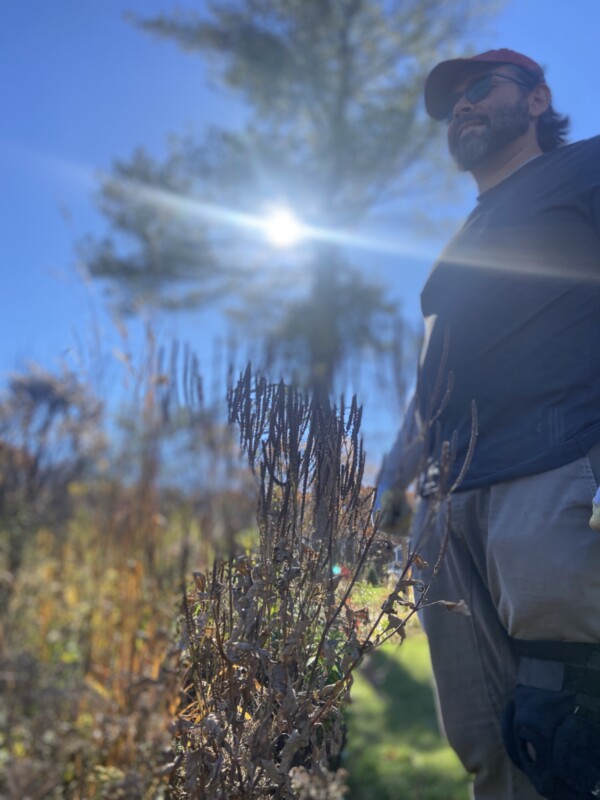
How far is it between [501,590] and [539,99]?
145 centimetres

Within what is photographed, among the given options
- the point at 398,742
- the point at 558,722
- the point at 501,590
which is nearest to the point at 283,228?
the point at 398,742

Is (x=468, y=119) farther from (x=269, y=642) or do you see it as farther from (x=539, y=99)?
(x=269, y=642)

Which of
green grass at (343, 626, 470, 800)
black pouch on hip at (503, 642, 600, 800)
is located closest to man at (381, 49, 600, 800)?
black pouch on hip at (503, 642, 600, 800)

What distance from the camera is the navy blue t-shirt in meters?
1.59

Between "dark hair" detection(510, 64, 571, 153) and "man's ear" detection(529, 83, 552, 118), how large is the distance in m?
0.02

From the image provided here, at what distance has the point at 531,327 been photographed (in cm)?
170

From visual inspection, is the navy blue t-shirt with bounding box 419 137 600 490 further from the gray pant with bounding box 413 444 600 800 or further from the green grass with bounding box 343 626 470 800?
the green grass with bounding box 343 626 470 800

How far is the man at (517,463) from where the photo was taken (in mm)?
1466

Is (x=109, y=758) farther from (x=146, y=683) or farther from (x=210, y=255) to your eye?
(x=210, y=255)

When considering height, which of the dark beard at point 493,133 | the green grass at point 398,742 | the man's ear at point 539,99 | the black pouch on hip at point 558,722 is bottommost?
the green grass at point 398,742

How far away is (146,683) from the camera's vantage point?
1936mm

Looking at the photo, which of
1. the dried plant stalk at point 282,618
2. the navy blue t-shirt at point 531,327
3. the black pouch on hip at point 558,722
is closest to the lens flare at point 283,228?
the navy blue t-shirt at point 531,327

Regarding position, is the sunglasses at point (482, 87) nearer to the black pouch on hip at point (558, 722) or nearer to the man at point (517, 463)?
the man at point (517, 463)

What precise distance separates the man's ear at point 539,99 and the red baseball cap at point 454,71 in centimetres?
5
